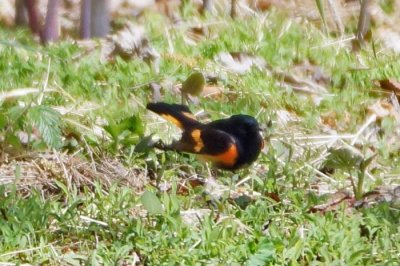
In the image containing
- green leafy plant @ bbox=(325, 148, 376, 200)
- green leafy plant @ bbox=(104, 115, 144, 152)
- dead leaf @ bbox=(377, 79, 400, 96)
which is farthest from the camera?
dead leaf @ bbox=(377, 79, 400, 96)

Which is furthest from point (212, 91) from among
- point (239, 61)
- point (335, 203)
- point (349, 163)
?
point (335, 203)

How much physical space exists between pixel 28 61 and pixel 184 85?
3.31 feet

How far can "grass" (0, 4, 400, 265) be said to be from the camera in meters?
4.32

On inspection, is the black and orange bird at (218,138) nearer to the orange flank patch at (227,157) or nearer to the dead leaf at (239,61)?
the orange flank patch at (227,157)

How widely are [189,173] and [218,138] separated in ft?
0.69

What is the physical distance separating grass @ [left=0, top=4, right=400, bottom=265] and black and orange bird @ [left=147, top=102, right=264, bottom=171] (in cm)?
9

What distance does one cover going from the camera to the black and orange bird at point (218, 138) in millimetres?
5184

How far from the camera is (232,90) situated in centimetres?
664

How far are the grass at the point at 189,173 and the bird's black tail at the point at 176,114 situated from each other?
113 mm

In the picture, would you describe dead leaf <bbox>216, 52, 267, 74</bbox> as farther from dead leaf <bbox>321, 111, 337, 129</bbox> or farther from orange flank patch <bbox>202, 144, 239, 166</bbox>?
orange flank patch <bbox>202, 144, 239, 166</bbox>

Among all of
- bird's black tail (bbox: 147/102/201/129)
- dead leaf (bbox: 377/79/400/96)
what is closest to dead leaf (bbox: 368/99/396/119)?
dead leaf (bbox: 377/79/400/96)

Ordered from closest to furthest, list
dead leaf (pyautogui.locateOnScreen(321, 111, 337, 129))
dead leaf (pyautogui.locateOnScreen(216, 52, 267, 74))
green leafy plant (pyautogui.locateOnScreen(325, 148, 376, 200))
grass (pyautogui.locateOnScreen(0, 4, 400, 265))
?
1. grass (pyautogui.locateOnScreen(0, 4, 400, 265))
2. green leafy plant (pyautogui.locateOnScreen(325, 148, 376, 200))
3. dead leaf (pyautogui.locateOnScreen(321, 111, 337, 129))
4. dead leaf (pyautogui.locateOnScreen(216, 52, 267, 74))

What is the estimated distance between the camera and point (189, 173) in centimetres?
531

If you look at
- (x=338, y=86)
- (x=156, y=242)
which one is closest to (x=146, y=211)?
(x=156, y=242)
